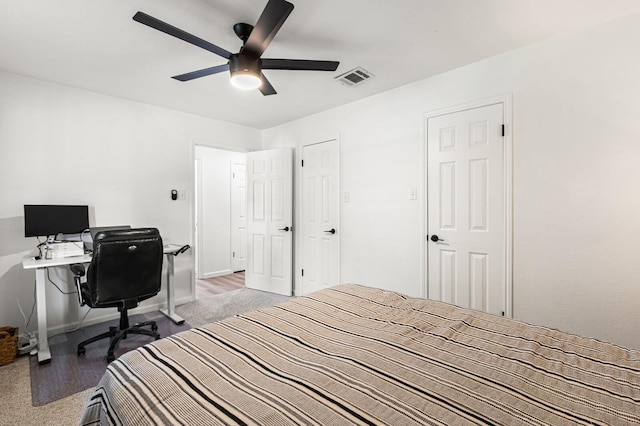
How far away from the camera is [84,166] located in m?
3.12

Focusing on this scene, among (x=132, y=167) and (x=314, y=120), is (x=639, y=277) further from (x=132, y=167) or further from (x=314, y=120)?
(x=132, y=167)

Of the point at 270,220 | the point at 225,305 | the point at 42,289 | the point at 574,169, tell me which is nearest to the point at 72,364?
the point at 42,289

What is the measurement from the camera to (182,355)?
44.1 inches

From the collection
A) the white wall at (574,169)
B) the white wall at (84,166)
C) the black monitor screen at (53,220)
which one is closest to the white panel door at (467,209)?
the white wall at (574,169)

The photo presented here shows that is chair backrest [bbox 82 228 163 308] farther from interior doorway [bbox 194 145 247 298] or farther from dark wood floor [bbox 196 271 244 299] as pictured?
interior doorway [bbox 194 145 247 298]

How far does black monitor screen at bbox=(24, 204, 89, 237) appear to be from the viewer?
2.66 meters

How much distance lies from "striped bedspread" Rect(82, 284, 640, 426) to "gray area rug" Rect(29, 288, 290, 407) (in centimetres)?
155

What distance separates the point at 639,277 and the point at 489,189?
107 cm

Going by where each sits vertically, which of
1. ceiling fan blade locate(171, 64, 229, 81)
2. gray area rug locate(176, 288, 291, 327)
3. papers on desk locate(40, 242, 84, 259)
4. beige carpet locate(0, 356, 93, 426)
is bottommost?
beige carpet locate(0, 356, 93, 426)

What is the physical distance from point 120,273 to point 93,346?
2.90 feet

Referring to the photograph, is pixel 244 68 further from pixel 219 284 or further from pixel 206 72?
pixel 219 284

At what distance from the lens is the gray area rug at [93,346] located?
2111mm

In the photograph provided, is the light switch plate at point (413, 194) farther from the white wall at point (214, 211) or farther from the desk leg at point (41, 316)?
the white wall at point (214, 211)

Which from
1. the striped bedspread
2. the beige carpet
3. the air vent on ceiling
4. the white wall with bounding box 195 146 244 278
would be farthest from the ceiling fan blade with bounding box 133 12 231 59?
the white wall with bounding box 195 146 244 278
